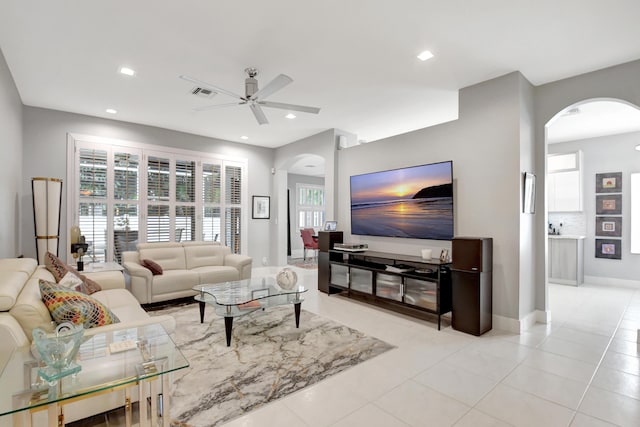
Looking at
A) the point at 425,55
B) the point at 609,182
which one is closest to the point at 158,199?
the point at 425,55

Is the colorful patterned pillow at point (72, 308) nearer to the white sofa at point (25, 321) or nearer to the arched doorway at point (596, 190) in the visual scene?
the white sofa at point (25, 321)

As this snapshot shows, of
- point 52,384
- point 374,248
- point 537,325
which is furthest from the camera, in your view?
point 374,248

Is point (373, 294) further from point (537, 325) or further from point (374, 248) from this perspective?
point (537, 325)

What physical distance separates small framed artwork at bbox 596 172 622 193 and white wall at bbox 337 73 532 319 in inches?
139

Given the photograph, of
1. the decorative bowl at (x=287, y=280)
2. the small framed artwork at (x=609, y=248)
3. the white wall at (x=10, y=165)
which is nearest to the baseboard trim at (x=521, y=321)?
the decorative bowl at (x=287, y=280)

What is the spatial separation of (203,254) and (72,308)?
10.4ft

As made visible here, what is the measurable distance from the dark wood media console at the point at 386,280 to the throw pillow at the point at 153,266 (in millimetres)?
2389

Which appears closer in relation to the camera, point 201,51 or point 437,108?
point 201,51

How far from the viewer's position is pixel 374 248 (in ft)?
16.0

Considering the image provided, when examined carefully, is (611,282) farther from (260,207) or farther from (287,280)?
(260,207)

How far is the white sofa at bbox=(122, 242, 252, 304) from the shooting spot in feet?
13.1

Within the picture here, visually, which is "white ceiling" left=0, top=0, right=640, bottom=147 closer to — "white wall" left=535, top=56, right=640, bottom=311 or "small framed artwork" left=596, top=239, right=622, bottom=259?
"white wall" left=535, top=56, right=640, bottom=311

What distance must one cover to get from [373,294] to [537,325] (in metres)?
1.89

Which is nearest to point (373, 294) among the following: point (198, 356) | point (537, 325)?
point (537, 325)
